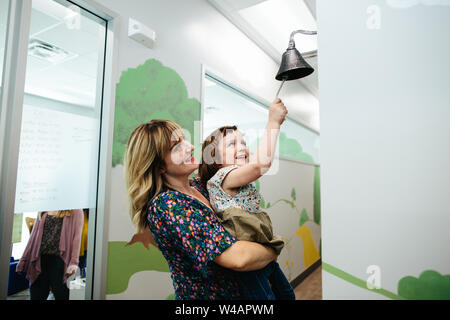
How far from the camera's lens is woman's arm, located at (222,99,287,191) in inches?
25.8

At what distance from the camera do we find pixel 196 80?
1.92 m

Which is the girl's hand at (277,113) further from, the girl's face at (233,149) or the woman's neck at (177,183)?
the woman's neck at (177,183)

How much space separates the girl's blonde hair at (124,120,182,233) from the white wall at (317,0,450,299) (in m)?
0.50

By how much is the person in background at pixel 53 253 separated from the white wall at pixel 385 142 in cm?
123

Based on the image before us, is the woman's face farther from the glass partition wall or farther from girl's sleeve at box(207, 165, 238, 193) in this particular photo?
the glass partition wall

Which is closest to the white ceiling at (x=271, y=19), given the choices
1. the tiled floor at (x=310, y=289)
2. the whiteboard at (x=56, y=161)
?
the whiteboard at (x=56, y=161)

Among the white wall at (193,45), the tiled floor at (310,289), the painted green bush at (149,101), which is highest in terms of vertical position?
the white wall at (193,45)

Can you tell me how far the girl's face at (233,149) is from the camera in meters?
0.80

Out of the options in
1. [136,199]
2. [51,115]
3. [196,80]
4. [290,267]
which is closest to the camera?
[136,199]

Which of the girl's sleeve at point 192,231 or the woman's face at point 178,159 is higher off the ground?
the woman's face at point 178,159

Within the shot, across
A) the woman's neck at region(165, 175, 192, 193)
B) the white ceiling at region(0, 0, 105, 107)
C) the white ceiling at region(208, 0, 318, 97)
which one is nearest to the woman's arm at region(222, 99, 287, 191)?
the woman's neck at region(165, 175, 192, 193)

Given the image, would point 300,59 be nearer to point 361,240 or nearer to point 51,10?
point 361,240

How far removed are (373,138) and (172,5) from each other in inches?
69.5
